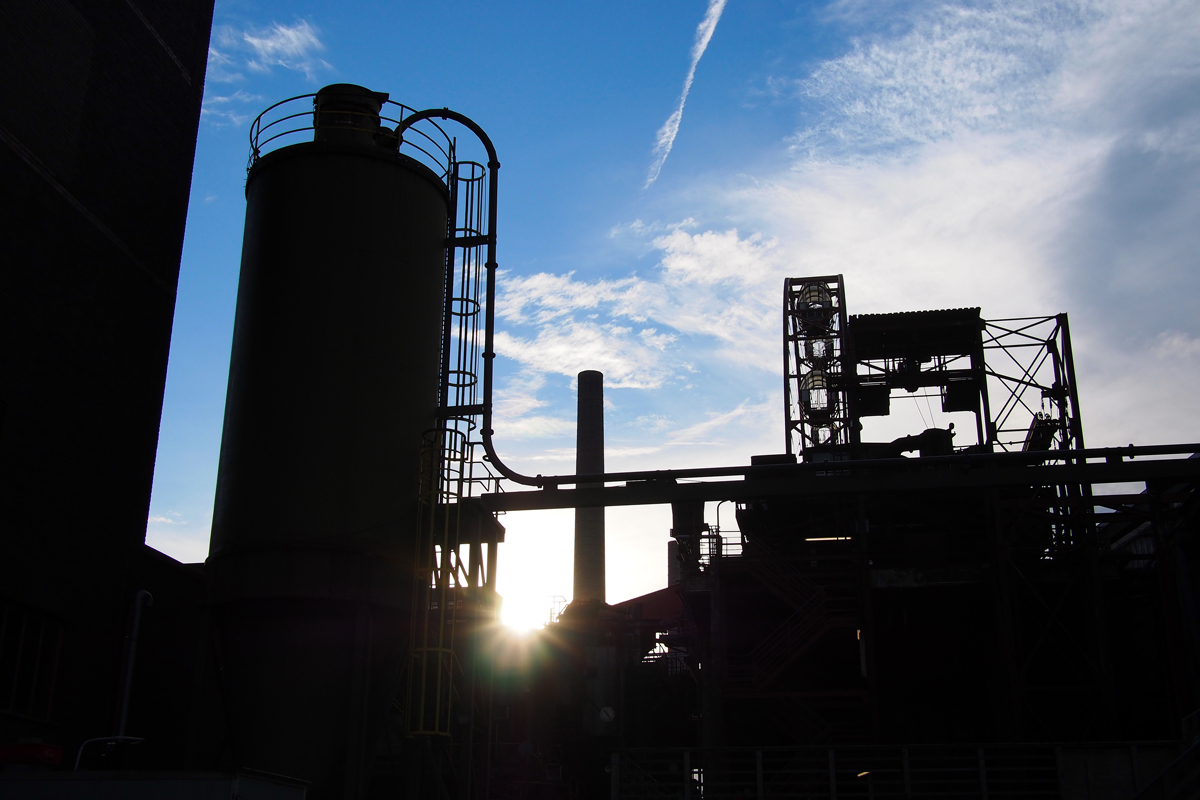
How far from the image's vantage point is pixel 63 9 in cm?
1677

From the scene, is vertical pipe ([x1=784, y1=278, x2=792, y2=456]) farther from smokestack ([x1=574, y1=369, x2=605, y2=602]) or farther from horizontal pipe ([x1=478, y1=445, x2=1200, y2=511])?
horizontal pipe ([x1=478, y1=445, x2=1200, y2=511])

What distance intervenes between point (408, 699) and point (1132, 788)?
11.9 meters

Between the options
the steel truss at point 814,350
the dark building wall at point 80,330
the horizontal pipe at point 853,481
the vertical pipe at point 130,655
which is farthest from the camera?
the steel truss at point 814,350

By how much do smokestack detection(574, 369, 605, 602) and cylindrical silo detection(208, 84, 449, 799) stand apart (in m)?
29.7

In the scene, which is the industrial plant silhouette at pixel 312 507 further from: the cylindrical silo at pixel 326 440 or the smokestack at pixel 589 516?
the smokestack at pixel 589 516

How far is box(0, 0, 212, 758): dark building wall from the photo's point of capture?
602 inches

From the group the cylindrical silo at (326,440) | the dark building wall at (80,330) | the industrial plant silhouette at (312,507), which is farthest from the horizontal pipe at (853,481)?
the dark building wall at (80,330)

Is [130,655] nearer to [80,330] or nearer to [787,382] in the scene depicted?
[80,330]

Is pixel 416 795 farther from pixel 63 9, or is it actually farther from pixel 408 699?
pixel 63 9

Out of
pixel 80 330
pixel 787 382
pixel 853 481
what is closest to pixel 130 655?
pixel 80 330

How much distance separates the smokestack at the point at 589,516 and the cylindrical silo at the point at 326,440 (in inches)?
1168

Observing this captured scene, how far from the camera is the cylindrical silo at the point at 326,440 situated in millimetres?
12891

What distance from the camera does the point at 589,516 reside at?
4488 cm

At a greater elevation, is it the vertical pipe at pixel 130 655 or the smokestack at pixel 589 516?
the smokestack at pixel 589 516
